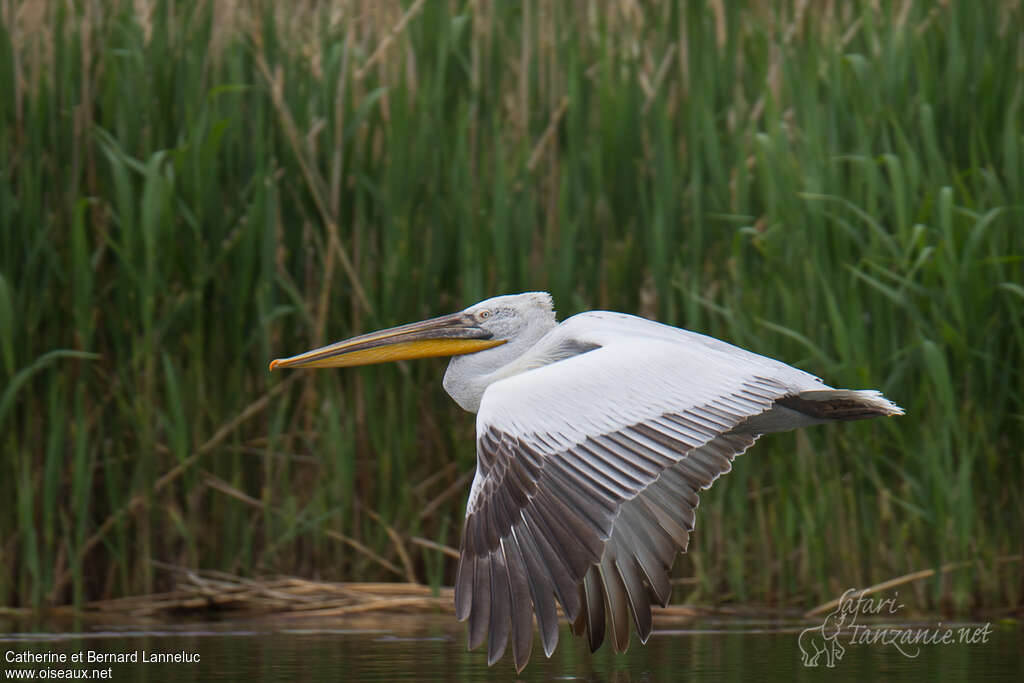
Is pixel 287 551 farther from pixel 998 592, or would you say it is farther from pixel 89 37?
pixel 998 592

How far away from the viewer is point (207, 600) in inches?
208

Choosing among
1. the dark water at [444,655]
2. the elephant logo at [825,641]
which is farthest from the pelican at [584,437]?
the elephant logo at [825,641]

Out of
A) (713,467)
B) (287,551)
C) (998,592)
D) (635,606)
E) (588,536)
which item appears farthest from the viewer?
(287,551)

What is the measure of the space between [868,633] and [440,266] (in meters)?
2.01

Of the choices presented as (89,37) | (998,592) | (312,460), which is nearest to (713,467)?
(998,592)

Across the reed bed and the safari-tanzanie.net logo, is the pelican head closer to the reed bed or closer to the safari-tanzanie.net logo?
the reed bed

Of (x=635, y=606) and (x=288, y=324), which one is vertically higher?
(x=288, y=324)

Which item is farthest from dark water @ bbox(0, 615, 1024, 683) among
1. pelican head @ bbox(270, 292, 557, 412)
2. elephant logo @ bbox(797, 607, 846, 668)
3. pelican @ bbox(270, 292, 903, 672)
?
pelican head @ bbox(270, 292, 557, 412)

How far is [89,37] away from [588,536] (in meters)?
3.18

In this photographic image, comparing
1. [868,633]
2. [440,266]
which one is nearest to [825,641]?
[868,633]

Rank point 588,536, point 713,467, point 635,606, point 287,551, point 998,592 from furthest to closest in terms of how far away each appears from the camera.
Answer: point 287,551
point 998,592
point 713,467
point 635,606
point 588,536

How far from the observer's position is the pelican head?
16.0ft

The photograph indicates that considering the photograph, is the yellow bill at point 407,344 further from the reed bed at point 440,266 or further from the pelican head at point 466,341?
the reed bed at point 440,266

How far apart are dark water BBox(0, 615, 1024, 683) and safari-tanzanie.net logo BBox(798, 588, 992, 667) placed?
30 millimetres
